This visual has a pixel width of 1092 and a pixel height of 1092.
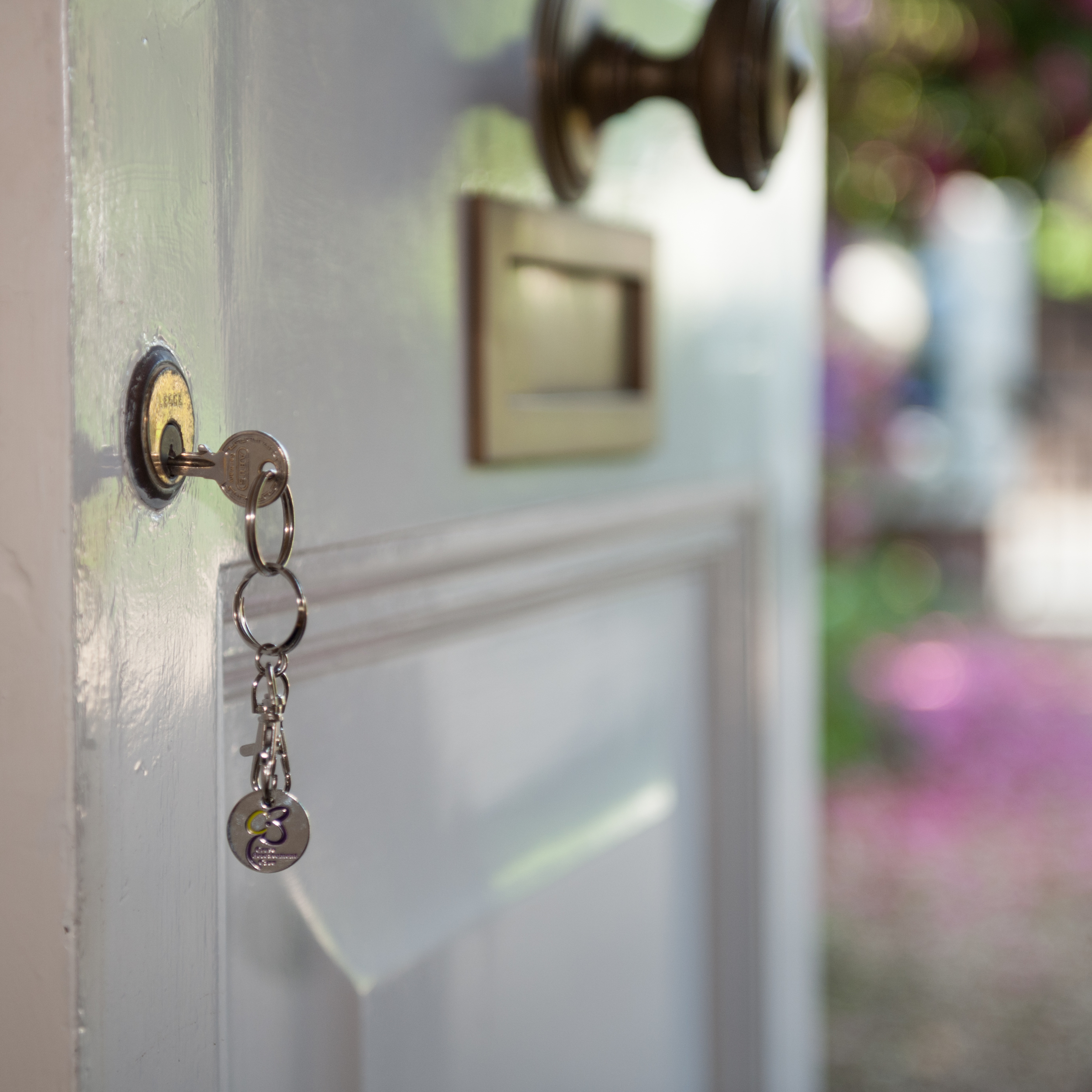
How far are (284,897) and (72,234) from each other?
21 cm

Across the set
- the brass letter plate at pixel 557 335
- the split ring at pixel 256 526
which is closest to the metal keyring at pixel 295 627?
the split ring at pixel 256 526

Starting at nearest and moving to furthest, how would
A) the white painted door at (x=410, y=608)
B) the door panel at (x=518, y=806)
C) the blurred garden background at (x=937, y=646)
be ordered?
the white painted door at (x=410, y=608) < the door panel at (x=518, y=806) < the blurred garden background at (x=937, y=646)

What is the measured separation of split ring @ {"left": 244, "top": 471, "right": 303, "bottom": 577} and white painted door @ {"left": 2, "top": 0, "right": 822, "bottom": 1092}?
2 centimetres

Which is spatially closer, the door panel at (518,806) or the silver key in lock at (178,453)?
the silver key in lock at (178,453)

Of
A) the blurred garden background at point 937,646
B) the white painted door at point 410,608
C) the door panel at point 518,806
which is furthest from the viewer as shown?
the blurred garden background at point 937,646

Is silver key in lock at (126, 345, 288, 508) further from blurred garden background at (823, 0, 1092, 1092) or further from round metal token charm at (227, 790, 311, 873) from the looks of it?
blurred garden background at (823, 0, 1092, 1092)

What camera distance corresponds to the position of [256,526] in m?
0.31

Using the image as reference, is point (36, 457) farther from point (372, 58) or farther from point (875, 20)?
point (875, 20)

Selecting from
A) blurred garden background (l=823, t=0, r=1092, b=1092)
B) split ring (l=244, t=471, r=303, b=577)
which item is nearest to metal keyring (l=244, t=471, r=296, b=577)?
split ring (l=244, t=471, r=303, b=577)

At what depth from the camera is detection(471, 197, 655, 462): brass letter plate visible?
0.46m

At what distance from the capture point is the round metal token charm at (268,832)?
0.31 meters

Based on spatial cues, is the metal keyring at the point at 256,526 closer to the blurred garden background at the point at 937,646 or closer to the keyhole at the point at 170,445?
the keyhole at the point at 170,445

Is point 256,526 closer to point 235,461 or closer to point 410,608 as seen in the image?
point 235,461

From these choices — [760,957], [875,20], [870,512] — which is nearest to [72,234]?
[760,957]
